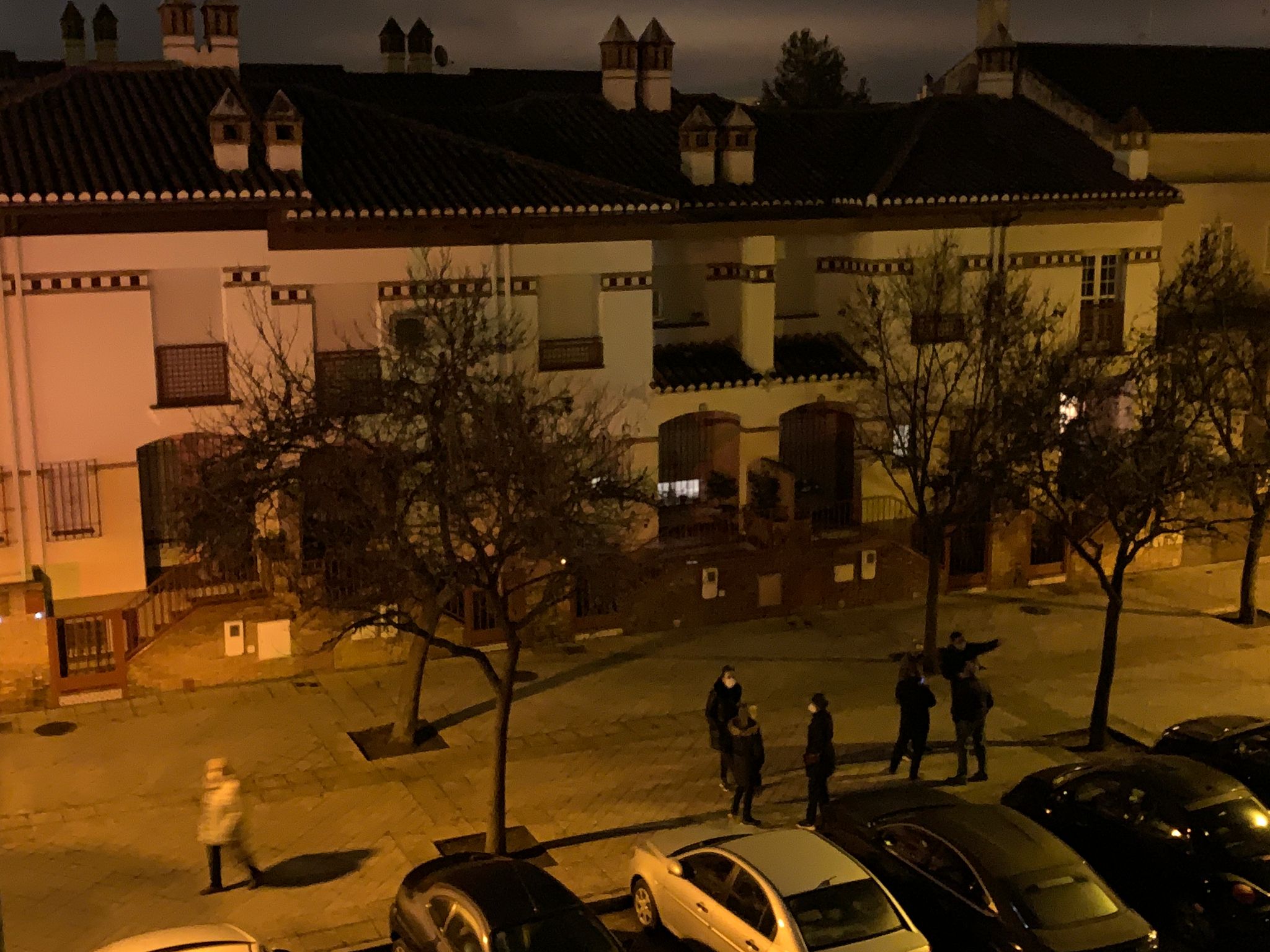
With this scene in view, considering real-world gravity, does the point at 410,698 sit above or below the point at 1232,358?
below

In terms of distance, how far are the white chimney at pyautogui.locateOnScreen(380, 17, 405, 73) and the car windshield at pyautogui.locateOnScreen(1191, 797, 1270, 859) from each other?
28.1m

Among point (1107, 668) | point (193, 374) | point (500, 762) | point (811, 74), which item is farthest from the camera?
point (811, 74)

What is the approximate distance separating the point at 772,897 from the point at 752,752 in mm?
4527

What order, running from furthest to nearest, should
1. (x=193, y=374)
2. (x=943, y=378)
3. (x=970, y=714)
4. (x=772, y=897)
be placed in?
(x=943, y=378) → (x=193, y=374) → (x=970, y=714) → (x=772, y=897)

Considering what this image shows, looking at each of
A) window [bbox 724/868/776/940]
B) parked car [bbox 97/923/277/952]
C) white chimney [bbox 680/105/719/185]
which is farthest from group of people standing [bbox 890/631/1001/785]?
white chimney [bbox 680/105/719/185]

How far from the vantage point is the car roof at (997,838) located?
1367 centimetres

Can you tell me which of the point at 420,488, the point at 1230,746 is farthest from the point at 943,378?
the point at 420,488

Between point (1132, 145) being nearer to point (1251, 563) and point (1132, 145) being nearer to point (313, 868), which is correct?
point (1251, 563)

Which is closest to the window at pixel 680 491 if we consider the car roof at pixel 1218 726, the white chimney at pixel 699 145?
the white chimney at pixel 699 145

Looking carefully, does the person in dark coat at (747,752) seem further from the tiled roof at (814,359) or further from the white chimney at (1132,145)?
the white chimney at (1132,145)

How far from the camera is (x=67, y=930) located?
50.0ft

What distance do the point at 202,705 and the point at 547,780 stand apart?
6.03m

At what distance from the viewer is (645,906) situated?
A: 15.0 metres

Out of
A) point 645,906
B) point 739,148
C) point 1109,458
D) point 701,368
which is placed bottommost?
point 645,906
